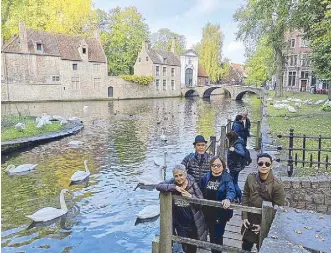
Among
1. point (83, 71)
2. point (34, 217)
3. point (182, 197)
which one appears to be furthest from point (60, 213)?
point (83, 71)

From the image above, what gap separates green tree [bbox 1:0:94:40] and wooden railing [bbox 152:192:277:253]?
48292 millimetres

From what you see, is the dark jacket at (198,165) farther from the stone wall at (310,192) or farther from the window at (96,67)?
the window at (96,67)

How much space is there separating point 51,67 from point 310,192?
44012mm

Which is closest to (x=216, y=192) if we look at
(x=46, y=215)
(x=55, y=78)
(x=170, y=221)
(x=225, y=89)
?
(x=170, y=221)

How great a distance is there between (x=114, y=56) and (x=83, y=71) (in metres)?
12.4

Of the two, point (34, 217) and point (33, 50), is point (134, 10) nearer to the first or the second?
point (33, 50)

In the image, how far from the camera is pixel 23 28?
42000 mm

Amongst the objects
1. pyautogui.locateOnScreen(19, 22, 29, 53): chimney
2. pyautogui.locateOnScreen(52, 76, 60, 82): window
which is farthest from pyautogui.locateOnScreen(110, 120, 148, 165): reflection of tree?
pyautogui.locateOnScreen(19, 22, 29, 53): chimney

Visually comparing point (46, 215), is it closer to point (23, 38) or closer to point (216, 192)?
point (216, 192)

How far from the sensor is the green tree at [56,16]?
48.4 metres

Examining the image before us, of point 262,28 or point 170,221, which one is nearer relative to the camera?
point 170,221

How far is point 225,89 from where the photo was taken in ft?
211

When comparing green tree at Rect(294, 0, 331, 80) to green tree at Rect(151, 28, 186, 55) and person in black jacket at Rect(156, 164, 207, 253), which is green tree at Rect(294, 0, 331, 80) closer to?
person in black jacket at Rect(156, 164, 207, 253)

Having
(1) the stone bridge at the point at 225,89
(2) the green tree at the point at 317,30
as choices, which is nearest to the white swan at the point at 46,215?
(2) the green tree at the point at 317,30
